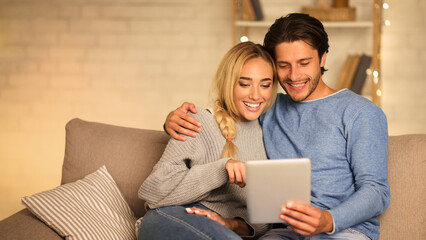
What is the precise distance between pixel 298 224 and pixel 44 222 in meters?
1.01

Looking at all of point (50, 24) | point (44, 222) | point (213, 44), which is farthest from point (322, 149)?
point (50, 24)

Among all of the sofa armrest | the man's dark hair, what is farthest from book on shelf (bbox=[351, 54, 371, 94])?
the sofa armrest

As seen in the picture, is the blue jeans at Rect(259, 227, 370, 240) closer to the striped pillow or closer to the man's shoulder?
the man's shoulder

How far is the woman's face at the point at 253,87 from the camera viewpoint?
2.04 metres

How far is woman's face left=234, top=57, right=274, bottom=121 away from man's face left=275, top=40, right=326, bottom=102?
75mm

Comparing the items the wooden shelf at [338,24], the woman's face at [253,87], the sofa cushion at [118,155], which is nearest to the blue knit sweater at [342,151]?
the woman's face at [253,87]

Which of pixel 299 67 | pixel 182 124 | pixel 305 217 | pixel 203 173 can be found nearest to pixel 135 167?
pixel 182 124

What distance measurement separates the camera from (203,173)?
6.07 ft

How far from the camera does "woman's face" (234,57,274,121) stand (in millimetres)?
2041

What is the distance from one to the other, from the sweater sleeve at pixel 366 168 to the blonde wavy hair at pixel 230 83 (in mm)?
447

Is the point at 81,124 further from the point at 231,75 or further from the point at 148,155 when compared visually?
the point at 231,75

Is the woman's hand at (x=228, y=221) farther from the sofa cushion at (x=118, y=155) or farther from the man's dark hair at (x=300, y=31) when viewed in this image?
the man's dark hair at (x=300, y=31)

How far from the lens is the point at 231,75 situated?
2.05 metres

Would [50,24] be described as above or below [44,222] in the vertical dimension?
above
